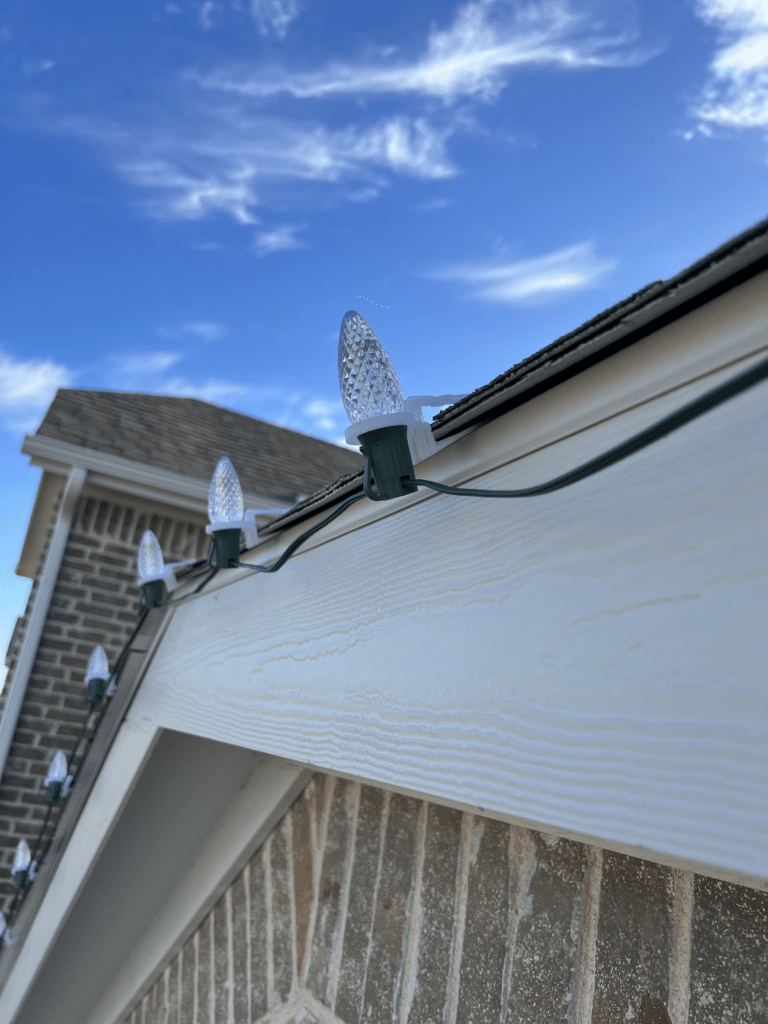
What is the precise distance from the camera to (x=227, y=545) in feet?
5.02

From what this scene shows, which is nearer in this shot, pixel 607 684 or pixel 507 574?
pixel 607 684

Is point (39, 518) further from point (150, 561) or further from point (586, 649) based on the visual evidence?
point (586, 649)

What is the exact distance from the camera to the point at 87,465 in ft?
15.5

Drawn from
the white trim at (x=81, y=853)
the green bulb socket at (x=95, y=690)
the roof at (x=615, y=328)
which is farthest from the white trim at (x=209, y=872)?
the roof at (x=615, y=328)

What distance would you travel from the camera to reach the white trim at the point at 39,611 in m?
4.34

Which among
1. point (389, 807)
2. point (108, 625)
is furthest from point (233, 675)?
point (108, 625)

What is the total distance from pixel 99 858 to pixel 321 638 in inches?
55.8

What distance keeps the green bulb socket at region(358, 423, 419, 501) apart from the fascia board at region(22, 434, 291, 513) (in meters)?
4.33

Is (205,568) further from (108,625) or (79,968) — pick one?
(108,625)

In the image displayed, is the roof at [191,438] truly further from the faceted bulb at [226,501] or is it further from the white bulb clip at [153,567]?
the faceted bulb at [226,501]

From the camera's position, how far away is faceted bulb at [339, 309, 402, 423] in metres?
0.84

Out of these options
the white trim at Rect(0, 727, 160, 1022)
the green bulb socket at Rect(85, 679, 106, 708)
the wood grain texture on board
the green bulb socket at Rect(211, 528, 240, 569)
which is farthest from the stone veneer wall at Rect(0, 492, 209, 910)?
the wood grain texture on board

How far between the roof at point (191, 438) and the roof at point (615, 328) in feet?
14.8

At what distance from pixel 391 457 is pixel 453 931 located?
1014 mm
